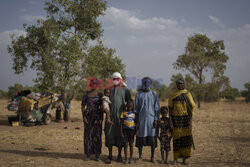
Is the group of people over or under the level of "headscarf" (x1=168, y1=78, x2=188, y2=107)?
under

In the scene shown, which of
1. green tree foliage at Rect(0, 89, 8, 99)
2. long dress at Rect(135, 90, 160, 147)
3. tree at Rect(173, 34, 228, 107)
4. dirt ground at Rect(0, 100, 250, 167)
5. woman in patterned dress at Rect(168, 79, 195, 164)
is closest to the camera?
long dress at Rect(135, 90, 160, 147)

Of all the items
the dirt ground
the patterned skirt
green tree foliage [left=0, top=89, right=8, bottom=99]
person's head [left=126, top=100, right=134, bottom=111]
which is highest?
green tree foliage [left=0, top=89, right=8, bottom=99]

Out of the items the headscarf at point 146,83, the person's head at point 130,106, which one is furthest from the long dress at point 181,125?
the person's head at point 130,106

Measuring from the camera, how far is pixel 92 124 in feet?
20.6

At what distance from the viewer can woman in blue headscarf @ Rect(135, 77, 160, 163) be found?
6008 mm

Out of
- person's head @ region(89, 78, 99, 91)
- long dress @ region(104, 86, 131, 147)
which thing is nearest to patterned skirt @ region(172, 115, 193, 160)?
long dress @ region(104, 86, 131, 147)

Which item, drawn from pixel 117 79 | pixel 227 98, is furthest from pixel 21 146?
pixel 227 98

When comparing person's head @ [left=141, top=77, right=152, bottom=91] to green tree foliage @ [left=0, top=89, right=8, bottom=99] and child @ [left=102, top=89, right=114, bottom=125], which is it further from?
green tree foliage @ [left=0, top=89, right=8, bottom=99]

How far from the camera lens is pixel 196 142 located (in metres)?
9.50

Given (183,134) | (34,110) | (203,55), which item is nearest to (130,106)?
(183,134)

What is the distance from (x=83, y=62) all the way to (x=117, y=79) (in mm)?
8314

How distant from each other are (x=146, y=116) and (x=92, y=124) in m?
1.44

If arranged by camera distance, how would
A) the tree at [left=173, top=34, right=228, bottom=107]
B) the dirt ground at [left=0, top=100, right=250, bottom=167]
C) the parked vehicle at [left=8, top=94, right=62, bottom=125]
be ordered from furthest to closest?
the tree at [left=173, top=34, right=228, bottom=107]
the parked vehicle at [left=8, top=94, right=62, bottom=125]
the dirt ground at [left=0, top=100, right=250, bottom=167]

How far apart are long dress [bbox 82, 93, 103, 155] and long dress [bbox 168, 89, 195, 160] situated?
6.43 ft
